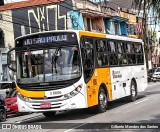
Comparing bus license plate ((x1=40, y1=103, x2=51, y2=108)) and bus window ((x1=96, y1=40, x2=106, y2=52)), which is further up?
bus window ((x1=96, y1=40, x2=106, y2=52))

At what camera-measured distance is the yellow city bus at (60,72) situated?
14.0 metres

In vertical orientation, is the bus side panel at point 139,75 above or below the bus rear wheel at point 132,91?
above

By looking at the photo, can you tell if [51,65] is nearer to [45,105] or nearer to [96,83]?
[45,105]

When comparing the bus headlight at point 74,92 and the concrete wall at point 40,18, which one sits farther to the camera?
the concrete wall at point 40,18

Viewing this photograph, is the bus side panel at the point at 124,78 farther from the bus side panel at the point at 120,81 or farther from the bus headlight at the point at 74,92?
the bus headlight at the point at 74,92

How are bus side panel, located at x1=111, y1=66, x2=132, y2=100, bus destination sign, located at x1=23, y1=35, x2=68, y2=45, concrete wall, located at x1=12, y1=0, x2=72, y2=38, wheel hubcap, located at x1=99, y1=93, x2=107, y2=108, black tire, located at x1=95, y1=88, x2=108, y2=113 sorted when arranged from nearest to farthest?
1. bus destination sign, located at x1=23, y1=35, x2=68, y2=45
2. black tire, located at x1=95, y1=88, x2=108, y2=113
3. wheel hubcap, located at x1=99, y1=93, x2=107, y2=108
4. bus side panel, located at x1=111, y1=66, x2=132, y2=100
5. concrete wall, located at x1=12, y1=0, x2=72, y2=38

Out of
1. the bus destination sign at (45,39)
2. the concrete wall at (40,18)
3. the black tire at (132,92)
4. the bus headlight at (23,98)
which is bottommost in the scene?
the black tire at (132,92)

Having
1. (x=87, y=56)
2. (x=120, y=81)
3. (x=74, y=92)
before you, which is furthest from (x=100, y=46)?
(x=74, y=92)

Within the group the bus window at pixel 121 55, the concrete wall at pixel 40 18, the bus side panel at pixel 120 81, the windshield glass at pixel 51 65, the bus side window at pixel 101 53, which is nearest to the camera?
the windshield glass at pixel 51 65

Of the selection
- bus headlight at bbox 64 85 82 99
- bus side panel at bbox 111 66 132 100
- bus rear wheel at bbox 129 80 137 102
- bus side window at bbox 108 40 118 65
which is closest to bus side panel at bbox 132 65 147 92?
bus rear wheel at bbox 129 80 137 102

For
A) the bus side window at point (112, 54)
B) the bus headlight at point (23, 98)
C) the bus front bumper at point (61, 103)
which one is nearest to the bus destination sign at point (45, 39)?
the bus headlight at point (23, 98)

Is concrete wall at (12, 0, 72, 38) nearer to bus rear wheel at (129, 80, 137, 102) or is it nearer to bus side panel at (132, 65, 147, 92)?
bus side panel at (132, 65, 147, 92)

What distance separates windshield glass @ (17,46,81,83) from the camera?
14047 mm

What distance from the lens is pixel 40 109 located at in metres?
14.1
